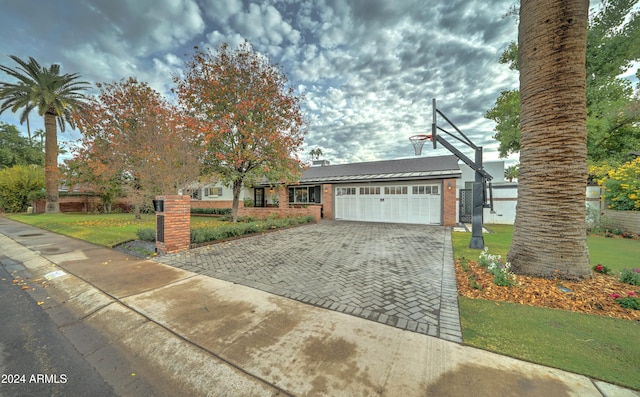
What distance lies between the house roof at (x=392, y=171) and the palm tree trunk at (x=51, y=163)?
20.7 m

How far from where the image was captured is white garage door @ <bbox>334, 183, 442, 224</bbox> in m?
13.2

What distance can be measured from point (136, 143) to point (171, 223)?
8887 millimetres

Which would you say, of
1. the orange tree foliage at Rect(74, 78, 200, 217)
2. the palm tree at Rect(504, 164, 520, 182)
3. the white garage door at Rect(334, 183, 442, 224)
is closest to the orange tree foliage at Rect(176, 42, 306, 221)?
the orange tree foliage at Rect(74, 78, 200, 217)

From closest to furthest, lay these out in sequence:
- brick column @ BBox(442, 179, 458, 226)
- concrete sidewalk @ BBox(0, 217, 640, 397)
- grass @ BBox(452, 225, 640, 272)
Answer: concrete sidewalk @ BBox(0, 217, 640, 397) → grass @ BBox(452, 225, 640, 272) → brick column @ BBox(442, 179, 458, 226)

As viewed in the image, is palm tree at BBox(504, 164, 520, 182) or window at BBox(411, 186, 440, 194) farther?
palm tree at BBox(504, 164, 520, 182)

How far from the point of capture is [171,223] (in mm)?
6742

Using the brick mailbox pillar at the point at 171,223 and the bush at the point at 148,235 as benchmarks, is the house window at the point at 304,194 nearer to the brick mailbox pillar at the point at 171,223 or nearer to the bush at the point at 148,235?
the bush at the point at 148,235

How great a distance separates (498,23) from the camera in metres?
8.38

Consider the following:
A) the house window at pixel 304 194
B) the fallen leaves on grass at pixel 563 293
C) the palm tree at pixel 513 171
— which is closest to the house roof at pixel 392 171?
the house window at pixel 304 194

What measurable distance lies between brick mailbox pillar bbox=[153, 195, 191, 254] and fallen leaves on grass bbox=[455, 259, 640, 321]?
719 centimetres

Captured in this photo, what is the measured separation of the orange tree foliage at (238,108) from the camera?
10953mm

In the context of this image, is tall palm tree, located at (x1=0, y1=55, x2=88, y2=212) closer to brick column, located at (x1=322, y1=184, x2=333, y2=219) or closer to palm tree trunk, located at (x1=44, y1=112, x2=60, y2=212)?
palm tree trunk, located at (x1=44, y1=112, x2=60, y2=212)

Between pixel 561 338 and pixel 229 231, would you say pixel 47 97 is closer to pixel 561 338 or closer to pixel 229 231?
pixel 229 231

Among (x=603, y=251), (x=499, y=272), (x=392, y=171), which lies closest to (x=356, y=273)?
(x=499, y=272)
